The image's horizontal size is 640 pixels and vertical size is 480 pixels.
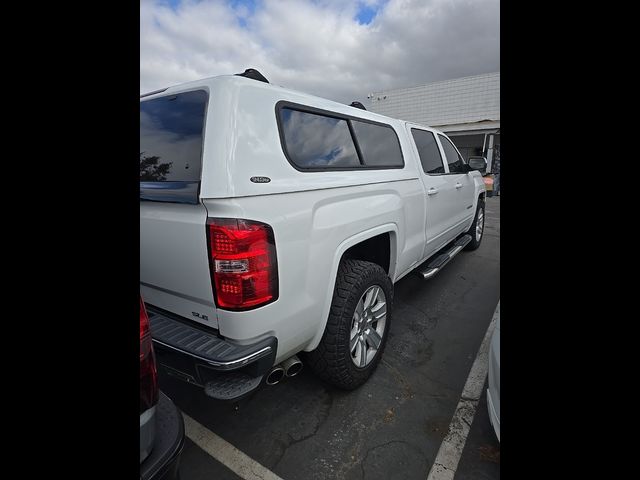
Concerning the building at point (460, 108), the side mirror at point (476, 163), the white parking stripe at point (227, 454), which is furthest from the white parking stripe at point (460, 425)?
the building at point (460, 108)

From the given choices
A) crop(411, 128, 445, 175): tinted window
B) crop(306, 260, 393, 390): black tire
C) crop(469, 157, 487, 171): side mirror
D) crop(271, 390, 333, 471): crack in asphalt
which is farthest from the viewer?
crop(469, 157, 487, 171): side mirror

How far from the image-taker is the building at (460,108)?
65.9 ft

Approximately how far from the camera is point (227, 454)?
1.95 meters

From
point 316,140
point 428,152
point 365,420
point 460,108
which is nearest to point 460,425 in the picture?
point 365,420

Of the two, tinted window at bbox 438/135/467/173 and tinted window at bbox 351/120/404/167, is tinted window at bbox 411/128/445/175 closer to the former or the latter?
tinted window at bbox 438/135/467/173

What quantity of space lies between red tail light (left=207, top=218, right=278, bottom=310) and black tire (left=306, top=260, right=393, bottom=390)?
0.67m

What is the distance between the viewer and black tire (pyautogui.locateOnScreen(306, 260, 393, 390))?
7.14ft

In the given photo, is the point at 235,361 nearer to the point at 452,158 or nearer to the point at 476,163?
the point at 452,158

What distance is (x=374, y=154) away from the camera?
279cm

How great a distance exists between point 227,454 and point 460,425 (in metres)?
1.50

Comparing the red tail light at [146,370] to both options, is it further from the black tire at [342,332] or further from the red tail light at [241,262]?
the black tire at [342,332]

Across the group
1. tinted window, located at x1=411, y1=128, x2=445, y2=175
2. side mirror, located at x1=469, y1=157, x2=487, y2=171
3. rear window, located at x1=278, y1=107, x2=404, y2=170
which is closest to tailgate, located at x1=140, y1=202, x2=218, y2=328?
rear window, located at x1=278, y1=107, x2=404, y2=170
